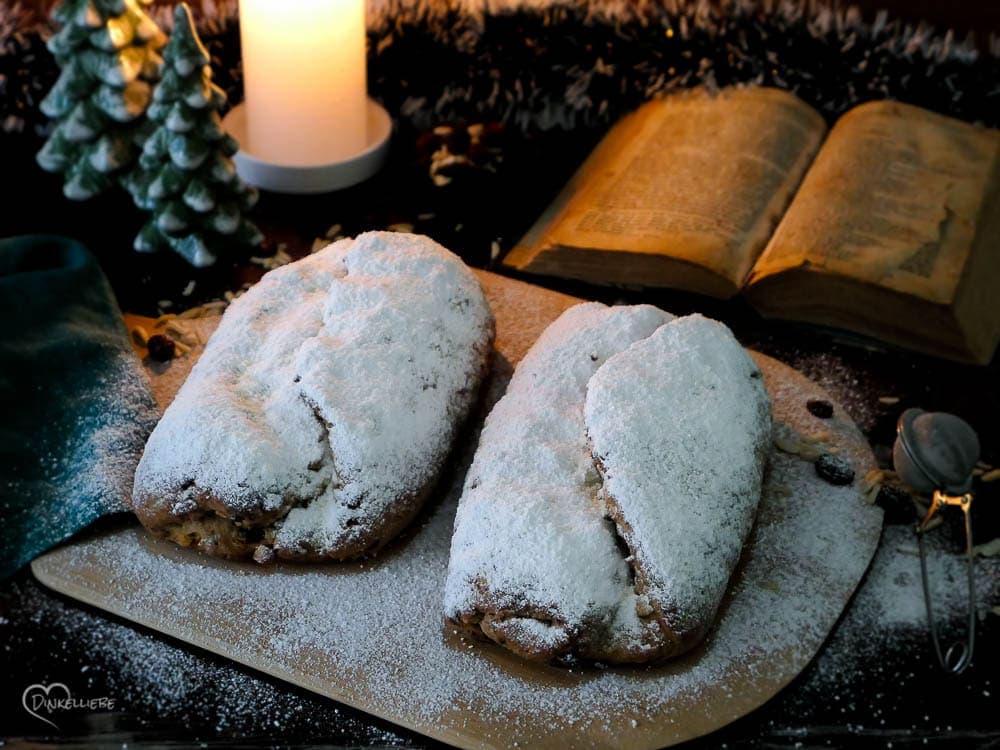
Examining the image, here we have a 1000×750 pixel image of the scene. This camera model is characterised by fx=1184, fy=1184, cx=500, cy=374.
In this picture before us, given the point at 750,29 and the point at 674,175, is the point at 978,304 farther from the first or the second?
the point at 750,29

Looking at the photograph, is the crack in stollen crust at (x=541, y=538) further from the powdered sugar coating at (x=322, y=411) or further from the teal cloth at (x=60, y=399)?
the teal cloth at (x=60, y=399)

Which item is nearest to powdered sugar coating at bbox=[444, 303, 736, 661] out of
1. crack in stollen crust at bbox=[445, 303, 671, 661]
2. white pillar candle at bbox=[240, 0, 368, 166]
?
crack in stollen crust at bbox=[445, 303, 671, 661]

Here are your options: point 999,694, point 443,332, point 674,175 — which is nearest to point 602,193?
point 674,175

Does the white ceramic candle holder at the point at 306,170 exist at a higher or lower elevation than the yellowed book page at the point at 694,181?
lower

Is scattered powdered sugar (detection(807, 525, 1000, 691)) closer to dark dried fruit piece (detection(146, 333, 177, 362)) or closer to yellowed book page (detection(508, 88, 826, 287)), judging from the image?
Answer: yellowed book page (detection(508, 88, 826, 287))

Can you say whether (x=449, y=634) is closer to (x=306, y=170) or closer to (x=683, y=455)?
(x=683, y=455)

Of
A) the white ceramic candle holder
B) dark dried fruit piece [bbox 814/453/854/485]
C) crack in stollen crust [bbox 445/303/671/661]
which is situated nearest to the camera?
crack in stollen crust [bbox 445/303/671/661]

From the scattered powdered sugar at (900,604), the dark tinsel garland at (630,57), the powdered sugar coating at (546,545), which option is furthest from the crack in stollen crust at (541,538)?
the dark tinsel garland at (630,57)
